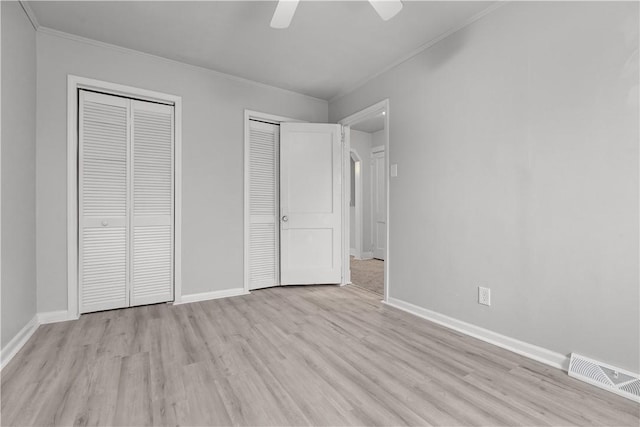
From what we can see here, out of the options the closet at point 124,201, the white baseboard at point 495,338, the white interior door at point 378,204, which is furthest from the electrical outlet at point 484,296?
the white interior door at point 378,204

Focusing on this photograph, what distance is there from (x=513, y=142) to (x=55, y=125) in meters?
3.65

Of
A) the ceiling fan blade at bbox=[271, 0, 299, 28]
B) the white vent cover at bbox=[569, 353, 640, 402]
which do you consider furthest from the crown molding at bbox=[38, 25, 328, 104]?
the white vent cover at bbox=[569, 353, 640, 402]

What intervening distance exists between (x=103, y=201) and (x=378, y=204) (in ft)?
15.4

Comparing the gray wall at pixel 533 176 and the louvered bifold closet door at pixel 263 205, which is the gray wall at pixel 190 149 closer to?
the louvered bifold closet door at pixel 263 205

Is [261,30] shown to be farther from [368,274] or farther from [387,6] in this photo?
[368,274]

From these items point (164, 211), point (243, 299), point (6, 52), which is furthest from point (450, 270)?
point (6, 52)

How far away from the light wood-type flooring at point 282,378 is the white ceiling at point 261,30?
8.12ft

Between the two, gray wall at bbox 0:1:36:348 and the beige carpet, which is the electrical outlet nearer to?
the beige carpet

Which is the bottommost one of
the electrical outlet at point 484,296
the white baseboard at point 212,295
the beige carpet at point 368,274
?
the beige carpet at point 368,274

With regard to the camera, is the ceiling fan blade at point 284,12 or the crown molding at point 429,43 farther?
the crown molding at point 429,43

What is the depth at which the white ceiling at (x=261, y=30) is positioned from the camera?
7.55 feet

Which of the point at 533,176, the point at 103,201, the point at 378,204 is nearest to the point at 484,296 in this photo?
the point at 533,176

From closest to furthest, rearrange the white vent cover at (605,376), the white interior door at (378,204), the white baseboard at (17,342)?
1. the white vent cover at (605,376)
2. the white baseboard at (17,342)
3. the white interior door at (378,204)

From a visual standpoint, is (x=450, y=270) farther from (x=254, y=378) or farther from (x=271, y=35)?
(x=271, y=35)
